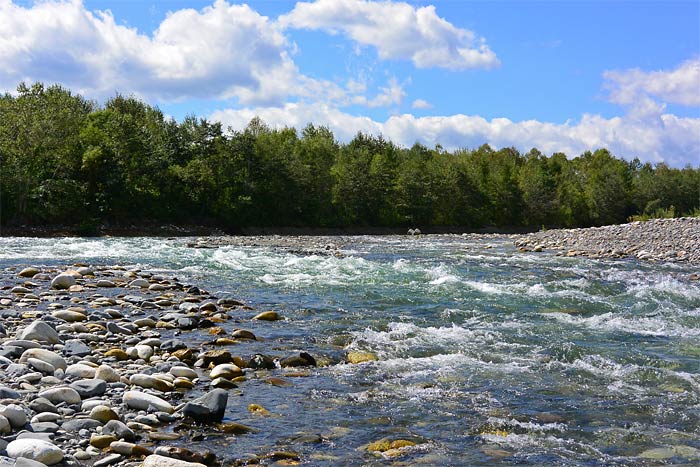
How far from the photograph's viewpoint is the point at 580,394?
8102mm

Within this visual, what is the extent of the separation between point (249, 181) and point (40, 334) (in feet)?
176

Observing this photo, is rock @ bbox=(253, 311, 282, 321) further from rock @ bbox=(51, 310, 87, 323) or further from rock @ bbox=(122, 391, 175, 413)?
rock @ bbox=(122, 391, 175, 413)

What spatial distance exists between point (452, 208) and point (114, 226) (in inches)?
1717

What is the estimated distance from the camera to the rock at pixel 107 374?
7.60 m

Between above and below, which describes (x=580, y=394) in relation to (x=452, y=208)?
below

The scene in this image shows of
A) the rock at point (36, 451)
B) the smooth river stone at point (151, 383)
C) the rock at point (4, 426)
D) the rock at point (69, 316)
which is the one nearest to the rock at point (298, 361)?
the smooth river stone at point (151, 383)

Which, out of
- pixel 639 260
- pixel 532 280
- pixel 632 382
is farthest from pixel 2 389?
pixel 639 260

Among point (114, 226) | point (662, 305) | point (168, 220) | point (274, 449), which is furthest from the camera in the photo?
point (168, 220)

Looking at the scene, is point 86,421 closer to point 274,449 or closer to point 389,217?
point 274,449

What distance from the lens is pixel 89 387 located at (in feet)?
23.4

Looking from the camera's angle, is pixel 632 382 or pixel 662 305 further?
pixel 662 305

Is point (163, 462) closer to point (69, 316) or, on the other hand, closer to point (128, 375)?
point (128, 375)

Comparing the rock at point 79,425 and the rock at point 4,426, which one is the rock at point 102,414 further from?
the rock at point 4,426

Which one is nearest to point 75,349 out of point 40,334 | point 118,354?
point 118,354
